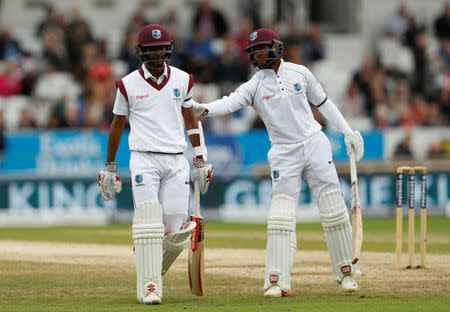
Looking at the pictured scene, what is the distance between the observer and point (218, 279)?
10.0m

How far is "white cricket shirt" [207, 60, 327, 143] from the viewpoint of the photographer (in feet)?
28.7

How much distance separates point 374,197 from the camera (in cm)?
2000

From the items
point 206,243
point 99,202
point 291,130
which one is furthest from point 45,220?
point 291,130

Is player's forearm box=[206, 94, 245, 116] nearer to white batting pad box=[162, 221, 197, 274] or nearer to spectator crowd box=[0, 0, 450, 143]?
white batting pad box=[162, 221, 197, 274]

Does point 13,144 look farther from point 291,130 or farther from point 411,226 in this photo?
point 291,130

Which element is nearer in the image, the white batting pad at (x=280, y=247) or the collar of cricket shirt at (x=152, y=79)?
the collar of cricket shirt at (x=152, y=79)

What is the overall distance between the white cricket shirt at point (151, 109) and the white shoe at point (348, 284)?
179cm

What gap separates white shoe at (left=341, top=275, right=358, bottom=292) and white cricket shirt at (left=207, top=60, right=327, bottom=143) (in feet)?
4.07

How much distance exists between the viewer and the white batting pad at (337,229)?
8.77 metres

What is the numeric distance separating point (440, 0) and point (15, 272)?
64.7ft

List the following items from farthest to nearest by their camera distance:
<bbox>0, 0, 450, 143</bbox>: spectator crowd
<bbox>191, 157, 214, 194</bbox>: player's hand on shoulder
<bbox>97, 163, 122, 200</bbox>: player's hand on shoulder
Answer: <bbox>0, 0, 450, 143</bbox>: spectator crowd → <bbox>191, 157, 214, 194</bbox>: player's hand on shoulder → <bbox>97, 163, 122, 200</bbox>: player's hand on shoulder

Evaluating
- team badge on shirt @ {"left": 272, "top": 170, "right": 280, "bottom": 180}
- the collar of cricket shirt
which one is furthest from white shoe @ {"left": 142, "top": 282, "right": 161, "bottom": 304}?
the collar of cricket shirt

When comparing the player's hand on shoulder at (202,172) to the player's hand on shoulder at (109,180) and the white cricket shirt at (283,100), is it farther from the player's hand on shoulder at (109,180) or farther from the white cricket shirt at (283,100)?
the player's hand on shoulder at (109,180)

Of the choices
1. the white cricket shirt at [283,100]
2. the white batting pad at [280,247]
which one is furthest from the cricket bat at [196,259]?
the white cricket shirt at [283,100]
